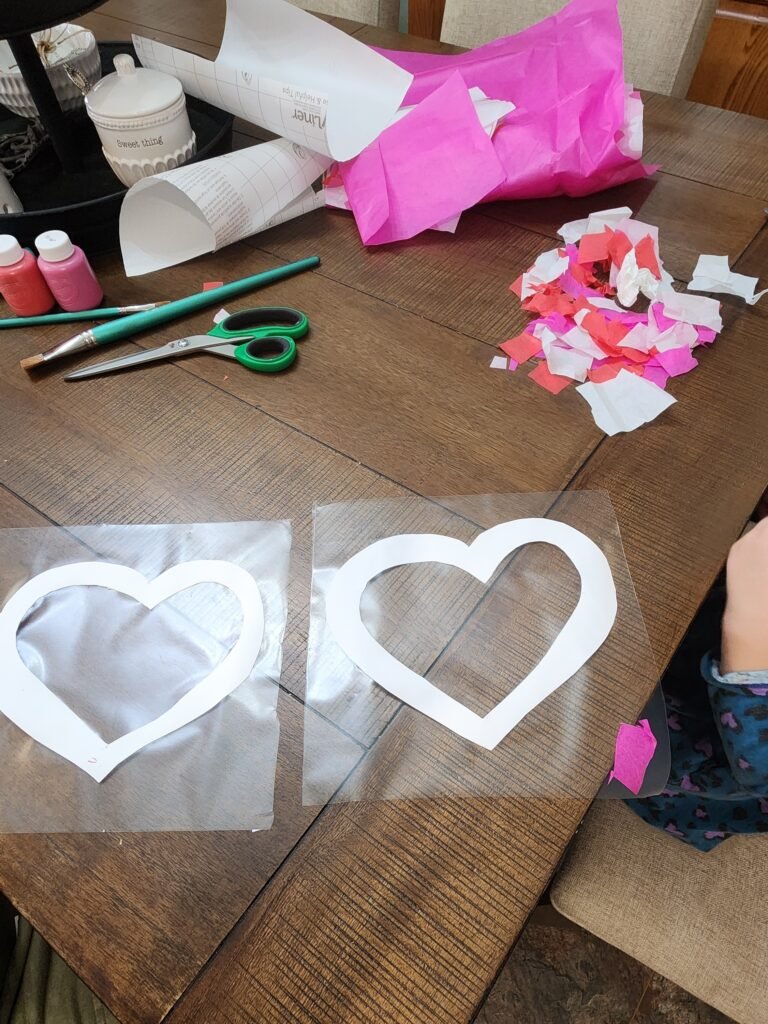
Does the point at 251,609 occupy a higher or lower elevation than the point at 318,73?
lower

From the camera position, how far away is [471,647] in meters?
0.48

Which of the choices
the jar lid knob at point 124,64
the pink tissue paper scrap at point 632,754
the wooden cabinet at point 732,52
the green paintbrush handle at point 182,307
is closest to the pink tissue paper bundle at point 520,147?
the green paintbrush handle at point 182,307

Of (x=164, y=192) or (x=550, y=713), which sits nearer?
(x=550, y=713)

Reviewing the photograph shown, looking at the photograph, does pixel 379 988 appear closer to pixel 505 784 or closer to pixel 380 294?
pixel 505 784

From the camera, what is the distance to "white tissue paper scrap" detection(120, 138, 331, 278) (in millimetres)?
728

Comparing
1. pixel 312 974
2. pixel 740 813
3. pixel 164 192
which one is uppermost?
pixel 164 192

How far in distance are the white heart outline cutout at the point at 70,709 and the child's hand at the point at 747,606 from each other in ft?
1.18

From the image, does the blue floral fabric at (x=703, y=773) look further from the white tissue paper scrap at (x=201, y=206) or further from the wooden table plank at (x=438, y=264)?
the white tissue paper scrap at (x=201, y=206)

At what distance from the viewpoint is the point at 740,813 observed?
2.11ft

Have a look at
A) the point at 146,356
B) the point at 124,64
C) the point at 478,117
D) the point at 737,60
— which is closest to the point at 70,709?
the point at 146,356

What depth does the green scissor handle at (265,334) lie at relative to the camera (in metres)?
0.65

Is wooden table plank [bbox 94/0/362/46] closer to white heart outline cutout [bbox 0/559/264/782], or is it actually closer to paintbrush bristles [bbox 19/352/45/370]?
paintbrush bristles [bbox 19/352/45/370]

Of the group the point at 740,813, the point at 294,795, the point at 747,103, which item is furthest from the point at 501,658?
the point at 747,103

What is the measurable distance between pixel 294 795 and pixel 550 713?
0.17 m
